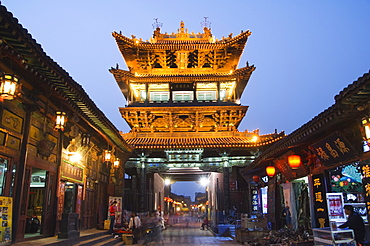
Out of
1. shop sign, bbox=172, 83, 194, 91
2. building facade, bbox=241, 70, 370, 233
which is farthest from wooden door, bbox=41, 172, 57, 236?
shop sign, bbox=172, 83, 194, 91

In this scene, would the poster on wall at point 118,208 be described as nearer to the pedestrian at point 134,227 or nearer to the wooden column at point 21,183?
the pedestrian at point 134,227

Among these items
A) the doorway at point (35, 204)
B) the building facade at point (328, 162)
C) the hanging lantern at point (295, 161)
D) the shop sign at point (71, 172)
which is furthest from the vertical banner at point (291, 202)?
the doorway at point (35, 204)

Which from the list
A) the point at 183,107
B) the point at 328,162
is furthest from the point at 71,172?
the point at 183,107

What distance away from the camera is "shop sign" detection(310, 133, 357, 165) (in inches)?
301

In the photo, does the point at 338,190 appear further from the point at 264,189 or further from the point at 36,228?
the point at 36,228

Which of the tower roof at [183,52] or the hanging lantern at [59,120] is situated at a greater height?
the tower roof at [183,52]

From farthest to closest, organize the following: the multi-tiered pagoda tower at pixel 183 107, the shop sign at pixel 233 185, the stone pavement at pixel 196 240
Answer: the multi-tiered pagoda tower at pixel 183 107, the shop sign at pixel 233 185, the stone pavement at pixel 196 240

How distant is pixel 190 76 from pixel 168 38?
485 centimetres

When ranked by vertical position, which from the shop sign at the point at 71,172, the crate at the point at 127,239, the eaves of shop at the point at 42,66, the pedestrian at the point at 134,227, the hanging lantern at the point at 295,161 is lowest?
the crate at the point at 127,239

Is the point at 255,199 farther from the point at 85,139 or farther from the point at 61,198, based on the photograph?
the point at 61,198

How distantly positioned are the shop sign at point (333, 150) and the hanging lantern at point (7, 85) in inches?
295

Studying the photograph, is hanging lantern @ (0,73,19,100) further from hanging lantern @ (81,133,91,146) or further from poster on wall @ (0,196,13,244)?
hanging lantern @ (81,133,91,146)

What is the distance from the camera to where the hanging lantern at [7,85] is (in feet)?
19.1

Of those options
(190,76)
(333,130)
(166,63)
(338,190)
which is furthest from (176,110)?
(333,130)
